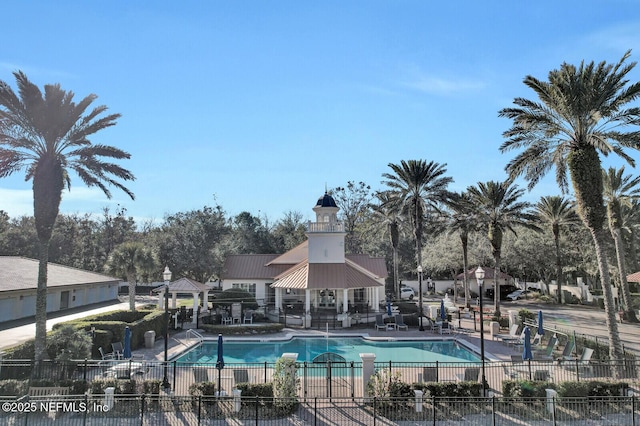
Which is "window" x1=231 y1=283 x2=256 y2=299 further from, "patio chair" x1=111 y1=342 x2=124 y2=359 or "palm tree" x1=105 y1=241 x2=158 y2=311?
"patio chair" x1=111 y1=342 x2=124 y2=359

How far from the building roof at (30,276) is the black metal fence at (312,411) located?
20.0m

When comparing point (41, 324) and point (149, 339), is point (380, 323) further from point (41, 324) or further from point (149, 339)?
point (41, 324)

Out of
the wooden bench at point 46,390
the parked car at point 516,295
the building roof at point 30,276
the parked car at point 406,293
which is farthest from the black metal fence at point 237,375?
the parked car at point 406,293

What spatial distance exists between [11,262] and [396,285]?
35435mm

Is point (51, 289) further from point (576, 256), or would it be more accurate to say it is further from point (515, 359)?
point (576, 256)

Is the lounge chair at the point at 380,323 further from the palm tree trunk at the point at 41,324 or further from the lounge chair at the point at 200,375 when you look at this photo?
the palm tree trunk at the point at 41,324

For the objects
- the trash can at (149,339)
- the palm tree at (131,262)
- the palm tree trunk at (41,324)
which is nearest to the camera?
the palm tree trunk at (41,324)

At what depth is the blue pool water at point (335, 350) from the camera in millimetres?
22456

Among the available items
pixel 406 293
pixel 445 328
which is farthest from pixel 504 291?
pixel 445 328

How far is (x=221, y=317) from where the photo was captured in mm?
30234

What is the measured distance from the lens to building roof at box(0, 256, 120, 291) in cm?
2981

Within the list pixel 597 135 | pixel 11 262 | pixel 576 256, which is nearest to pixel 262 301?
pixel 11 262

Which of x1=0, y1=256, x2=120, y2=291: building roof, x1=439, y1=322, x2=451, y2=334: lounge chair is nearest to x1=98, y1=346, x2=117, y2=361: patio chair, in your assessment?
x1=0, y1=256, x2=120, y2=291: building roof

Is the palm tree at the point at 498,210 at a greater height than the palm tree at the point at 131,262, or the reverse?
the palm tree at the point at 498,210
